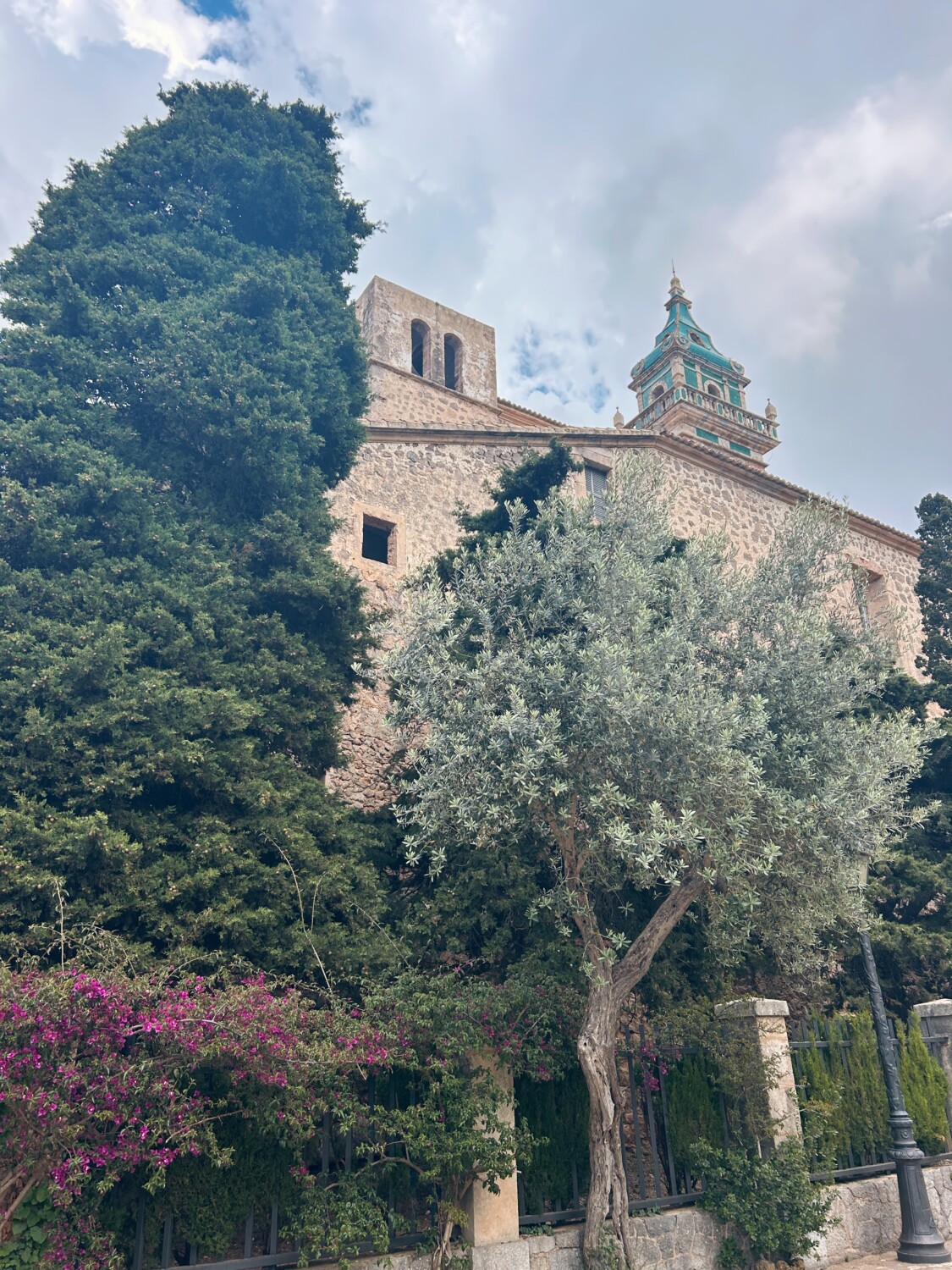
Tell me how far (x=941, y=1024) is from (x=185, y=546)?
9.43 meters

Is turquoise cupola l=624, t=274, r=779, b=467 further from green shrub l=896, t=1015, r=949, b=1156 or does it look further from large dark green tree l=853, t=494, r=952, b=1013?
green shrub l=896, t=1015, r=949, b=1156

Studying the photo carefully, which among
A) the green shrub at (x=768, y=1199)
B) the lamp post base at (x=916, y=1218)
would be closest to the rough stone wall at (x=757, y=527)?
the lamp post base at (x=916, y=1218)

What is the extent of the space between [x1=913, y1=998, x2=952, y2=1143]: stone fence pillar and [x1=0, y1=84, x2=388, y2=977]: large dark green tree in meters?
6.31

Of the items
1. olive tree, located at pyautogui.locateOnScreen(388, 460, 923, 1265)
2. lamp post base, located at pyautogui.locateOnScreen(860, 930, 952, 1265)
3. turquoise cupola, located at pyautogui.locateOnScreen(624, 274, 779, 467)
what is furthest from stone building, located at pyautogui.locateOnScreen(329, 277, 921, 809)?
turquoise cupola, located at pyautogui.locateOnScreen(624, 274, 779, 467)

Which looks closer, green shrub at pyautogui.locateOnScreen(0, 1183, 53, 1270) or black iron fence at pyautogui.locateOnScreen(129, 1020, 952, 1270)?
green shrub at pyautogui.locateOnScreen(0, 1183, 53, 1270)

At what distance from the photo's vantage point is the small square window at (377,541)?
14.1 meters

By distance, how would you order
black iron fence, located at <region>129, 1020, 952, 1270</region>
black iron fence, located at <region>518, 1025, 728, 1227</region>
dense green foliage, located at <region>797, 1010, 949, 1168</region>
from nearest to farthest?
black iron fence, located at <region>129, 1020, 952, 1270</region> < black iron fence, located at <region>518, 1025, 728, 1227</region> < dense green foliage, located at <region>797, 1010, 949, 1168</region>

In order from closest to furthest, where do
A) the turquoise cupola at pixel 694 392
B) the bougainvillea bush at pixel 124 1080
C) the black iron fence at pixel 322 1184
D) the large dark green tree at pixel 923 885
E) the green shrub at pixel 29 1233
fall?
1. the bougainvillea bush at pixel 124 1080
2. the green shrub at pixel 29 1233
3. the black iron fence at pixel 322 1184
4. the large dark green tree at pixel 923 885
5. the turquoise cupola at pixel 694 392

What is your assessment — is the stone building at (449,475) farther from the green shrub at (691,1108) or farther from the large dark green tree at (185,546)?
the green shrub at (691,1108)

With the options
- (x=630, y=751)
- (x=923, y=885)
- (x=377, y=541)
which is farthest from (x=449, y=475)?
(x=923, y=885)

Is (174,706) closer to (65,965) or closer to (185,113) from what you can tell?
(65,965)

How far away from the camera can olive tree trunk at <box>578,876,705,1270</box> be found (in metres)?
6.15

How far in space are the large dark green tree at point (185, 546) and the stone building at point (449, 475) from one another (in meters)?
2.23

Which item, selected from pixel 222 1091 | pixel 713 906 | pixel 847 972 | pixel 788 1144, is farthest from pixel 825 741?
pixel 222 1091
